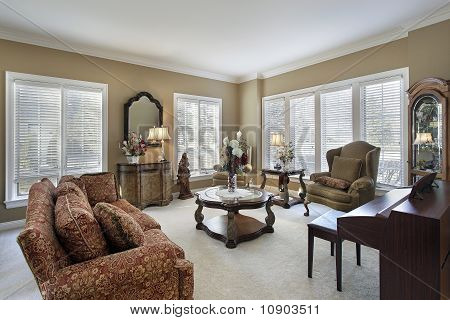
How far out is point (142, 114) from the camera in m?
4.87

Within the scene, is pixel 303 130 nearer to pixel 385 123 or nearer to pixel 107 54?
pixel 385 123

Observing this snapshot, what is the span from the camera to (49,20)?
3275 millimetres

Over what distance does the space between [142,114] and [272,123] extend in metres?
3.01

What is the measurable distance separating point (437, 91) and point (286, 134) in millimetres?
2869

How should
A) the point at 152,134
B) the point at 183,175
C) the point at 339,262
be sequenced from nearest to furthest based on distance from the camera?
the point at 339,262, the point at 152,134, the point at 183,175

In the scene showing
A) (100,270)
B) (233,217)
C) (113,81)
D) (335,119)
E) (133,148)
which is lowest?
(233,217)

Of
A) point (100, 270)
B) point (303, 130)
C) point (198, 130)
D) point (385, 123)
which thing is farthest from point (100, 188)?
point (385, 123)

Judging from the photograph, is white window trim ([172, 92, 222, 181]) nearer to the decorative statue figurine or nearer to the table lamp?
the decorative statue figurine

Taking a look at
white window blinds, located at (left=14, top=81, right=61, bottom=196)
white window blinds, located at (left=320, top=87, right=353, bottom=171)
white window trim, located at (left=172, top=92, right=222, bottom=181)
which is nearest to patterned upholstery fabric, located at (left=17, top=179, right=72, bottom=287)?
white window blinds, located at (left=14, top=81, right=61, bottom=196)

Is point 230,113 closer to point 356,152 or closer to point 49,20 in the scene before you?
point 356,152

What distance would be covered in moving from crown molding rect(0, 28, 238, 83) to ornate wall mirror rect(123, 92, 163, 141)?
65 centimetres

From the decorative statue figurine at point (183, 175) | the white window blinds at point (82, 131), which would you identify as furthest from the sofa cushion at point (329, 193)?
the white window blinds at point (82, 131)

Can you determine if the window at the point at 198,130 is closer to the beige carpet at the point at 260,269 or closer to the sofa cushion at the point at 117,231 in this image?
the beige carpet at the point at 260,269

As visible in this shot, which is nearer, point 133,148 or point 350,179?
point 350,179
